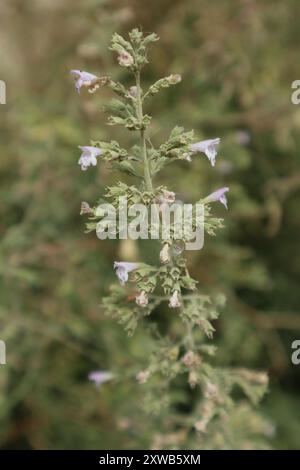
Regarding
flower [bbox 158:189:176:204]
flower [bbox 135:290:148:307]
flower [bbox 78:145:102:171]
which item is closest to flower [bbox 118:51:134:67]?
flower [bbox 78:145:102:171]

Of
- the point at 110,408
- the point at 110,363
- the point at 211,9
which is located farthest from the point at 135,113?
the point at 211,9

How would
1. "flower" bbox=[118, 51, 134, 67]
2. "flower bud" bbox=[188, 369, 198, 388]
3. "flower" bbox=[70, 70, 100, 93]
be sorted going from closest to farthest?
"flower" bbox=[118, 51, 134, 67]
"flower" bbox=[70, 70, 100, 93]
"flower bud" bbox=[188, 369, 198, 388]

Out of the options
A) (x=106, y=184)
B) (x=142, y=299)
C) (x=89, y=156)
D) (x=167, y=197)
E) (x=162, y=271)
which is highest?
(x=106, y=184)

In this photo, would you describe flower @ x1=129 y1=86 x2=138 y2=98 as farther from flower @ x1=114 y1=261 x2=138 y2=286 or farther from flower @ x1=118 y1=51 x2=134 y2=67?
flower @ x1=114 y1=261 x2=138 y2=286

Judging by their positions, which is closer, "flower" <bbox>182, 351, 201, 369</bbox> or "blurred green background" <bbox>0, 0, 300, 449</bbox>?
"flower" <bbox>182, 351, 201, 369</bbox>

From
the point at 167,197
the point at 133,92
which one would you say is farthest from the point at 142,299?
the point at 133,92

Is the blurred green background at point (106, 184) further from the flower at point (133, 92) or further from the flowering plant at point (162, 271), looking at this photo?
the flower at point (133, 92)

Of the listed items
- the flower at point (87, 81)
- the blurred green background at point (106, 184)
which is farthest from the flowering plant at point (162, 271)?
the blurred green background at point (106, 184)

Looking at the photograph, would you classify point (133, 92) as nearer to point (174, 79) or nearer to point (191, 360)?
point (174, 79)

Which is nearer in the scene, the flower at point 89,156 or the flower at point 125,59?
the flower at point 125,59
